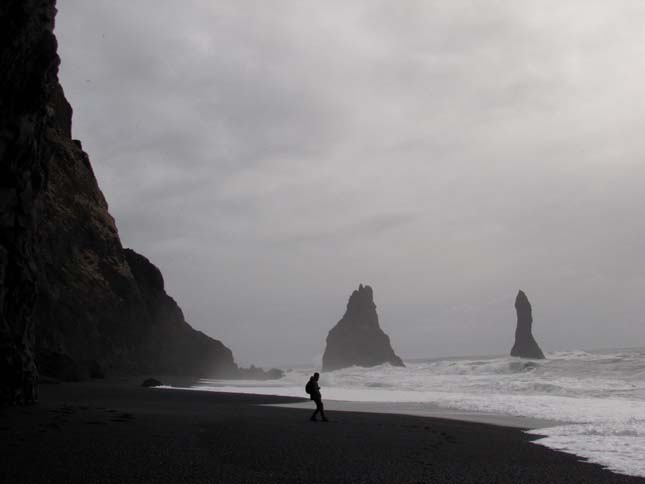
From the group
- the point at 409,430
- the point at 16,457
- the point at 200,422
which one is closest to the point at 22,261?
the point at 200,422

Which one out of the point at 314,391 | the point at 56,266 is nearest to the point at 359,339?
the point at 56,266

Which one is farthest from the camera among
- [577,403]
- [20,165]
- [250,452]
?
[577,403]

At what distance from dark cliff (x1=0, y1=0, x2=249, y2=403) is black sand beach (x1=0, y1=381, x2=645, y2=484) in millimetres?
4036

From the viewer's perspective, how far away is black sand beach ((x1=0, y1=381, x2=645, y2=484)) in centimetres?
802

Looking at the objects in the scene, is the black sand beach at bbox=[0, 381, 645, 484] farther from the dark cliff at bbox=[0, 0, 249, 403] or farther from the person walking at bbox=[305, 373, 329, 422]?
the dark cliff at bbox=[0, 0, 249, 403]

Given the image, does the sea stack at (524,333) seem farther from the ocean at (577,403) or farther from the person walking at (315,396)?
the person walking at (315,396)

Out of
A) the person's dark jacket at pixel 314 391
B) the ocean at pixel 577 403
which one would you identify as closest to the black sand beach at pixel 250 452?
the ocean at pixel 577 403

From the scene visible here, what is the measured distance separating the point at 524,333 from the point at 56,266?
79171 millimetres

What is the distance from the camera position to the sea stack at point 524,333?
92.2 m

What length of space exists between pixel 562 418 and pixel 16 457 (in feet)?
60.1

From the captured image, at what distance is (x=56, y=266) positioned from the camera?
38.8m

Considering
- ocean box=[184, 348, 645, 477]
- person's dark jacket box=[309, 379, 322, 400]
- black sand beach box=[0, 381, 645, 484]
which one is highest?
person's dark jacket box=[309, 379, 322, 400]

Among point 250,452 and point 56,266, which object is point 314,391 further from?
point 56,266

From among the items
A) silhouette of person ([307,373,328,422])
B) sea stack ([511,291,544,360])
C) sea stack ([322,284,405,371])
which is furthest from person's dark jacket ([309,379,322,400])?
sea stack ([322,284,405,371])
